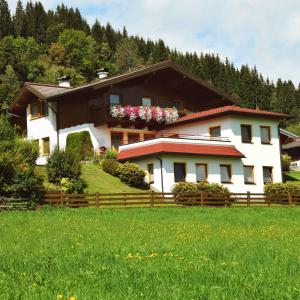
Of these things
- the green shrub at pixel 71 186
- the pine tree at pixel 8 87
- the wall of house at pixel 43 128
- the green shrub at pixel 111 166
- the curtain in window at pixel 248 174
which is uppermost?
the pine tree at pixel 8 87

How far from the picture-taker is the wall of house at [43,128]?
4756 cm

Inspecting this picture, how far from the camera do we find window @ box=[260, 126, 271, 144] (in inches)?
1791

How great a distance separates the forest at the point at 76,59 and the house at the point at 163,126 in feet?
149

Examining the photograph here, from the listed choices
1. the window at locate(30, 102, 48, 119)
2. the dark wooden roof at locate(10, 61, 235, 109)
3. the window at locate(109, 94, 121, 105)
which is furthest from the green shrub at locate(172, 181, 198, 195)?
the window at locate(30, 102, 48, 119)

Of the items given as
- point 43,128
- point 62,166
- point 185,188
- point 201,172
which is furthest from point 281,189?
point 43,128

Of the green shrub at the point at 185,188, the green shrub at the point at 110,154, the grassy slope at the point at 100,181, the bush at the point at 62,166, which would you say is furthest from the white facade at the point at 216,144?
the bush at the point at 62,166

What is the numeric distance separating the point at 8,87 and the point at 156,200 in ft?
219

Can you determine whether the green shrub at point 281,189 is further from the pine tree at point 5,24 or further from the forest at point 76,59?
the pine tree at point 5,24

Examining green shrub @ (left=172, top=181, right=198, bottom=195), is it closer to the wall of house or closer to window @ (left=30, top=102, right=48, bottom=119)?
the wall of house

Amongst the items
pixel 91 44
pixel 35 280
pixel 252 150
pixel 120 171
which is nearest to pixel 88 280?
pixel 35 280

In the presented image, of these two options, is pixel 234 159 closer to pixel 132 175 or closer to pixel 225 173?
pixel 225 173

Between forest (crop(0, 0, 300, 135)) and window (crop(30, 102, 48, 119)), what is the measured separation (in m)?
42.0

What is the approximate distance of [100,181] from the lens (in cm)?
3806

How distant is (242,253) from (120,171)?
87.2 feet
